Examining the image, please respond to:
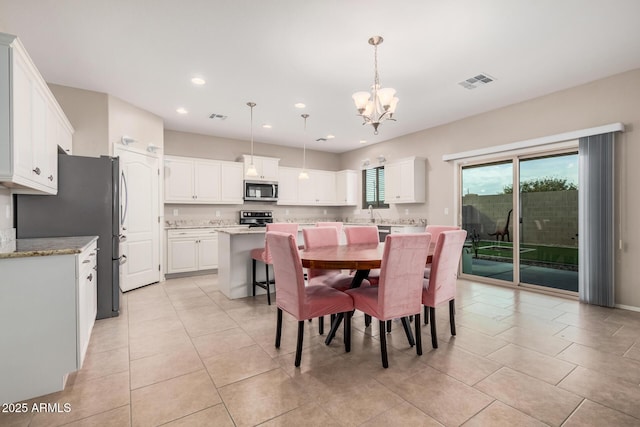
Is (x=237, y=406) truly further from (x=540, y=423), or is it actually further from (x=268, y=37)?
(x=268, y=37)

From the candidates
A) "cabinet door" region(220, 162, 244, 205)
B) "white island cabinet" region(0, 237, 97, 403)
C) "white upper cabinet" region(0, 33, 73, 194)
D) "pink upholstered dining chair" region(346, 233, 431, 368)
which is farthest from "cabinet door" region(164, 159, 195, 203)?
"pink upholstered dining chair" region(346, 233, 431, 368)

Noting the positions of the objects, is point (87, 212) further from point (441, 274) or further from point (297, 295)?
point (441, 274)

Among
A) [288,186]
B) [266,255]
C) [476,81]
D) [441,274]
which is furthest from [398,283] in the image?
[288,186]

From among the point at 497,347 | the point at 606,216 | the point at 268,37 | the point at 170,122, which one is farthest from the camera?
the point at 170,122

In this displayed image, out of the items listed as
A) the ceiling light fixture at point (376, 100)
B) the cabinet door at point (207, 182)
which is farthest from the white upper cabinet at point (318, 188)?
the ceiling light fixture at point (376, 100)

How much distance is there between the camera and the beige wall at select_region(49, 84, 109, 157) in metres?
3.84

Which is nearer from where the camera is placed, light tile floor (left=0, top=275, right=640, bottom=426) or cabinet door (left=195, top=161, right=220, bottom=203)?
light tile floor (left=0, top=275, right=640, bottom=426)

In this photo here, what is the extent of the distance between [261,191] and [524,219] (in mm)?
4728

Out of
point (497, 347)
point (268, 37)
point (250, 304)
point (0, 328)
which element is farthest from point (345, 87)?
point (0, 328)

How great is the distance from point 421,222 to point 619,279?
110 inches

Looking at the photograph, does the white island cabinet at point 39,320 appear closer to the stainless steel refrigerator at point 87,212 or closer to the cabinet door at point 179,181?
the stainless steel refrigerator at point 87,212

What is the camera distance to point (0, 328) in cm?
180

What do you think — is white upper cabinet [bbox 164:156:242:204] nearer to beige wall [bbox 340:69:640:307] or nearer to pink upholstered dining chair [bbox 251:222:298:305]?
pink upholstered dining chair [bbox 251:222:298:305]

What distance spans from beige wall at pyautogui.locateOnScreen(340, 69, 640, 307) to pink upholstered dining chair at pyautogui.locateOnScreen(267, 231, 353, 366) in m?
3.49
